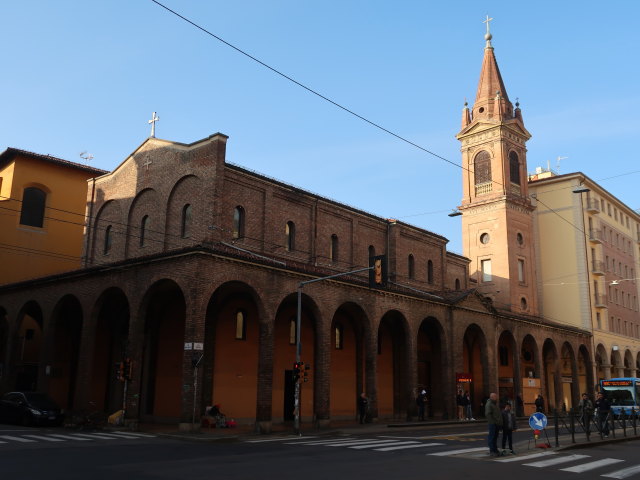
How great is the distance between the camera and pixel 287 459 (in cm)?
1499

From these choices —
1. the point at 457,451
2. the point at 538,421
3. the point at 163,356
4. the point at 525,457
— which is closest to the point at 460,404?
the point at 163,356

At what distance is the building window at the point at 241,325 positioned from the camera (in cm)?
2889

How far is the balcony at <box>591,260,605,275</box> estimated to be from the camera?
53.9 metres

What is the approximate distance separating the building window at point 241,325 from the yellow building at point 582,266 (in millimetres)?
34566

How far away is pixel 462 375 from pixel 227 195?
692 inches

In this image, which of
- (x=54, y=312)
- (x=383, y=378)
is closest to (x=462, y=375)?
(x=383, y=378)

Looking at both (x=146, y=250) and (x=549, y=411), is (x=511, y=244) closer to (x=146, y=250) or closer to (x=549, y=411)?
(x=549, y=411)

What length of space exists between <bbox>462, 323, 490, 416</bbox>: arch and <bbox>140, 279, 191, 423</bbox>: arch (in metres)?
18.6

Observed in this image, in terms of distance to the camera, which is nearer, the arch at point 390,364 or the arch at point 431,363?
the arch at point 390,364

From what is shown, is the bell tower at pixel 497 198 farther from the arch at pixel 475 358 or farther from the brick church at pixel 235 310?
the brick church at pixel 235 310

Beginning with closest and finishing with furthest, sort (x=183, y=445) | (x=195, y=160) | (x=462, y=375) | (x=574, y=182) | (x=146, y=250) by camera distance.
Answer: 1. (x=183, y=445)
2. (x=195, y=160)
3. (x=146, y=250)
4. (x=462, y=375)
5. (x=574, y=182)

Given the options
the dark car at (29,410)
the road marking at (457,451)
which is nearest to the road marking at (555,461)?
the road marking at (457,451)

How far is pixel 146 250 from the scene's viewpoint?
29.9 meters

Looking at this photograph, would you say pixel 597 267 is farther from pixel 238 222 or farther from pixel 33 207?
pixel 33 207
